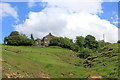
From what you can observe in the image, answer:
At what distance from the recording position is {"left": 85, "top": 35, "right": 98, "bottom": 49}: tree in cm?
10931

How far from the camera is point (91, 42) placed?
363ft

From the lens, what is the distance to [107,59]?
57250mm

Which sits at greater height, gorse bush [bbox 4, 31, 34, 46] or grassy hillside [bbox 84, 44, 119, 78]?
gorse bush [bbox 4, 31, 34, 46]

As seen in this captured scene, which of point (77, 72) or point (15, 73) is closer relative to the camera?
point (15, 73)

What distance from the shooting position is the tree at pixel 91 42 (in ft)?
359

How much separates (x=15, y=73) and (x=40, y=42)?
8314 centimetres

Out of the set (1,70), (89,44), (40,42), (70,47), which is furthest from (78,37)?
(1,70)

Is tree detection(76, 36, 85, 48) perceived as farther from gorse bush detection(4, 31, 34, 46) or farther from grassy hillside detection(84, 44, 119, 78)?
grassy hillside detection(84, 44, 119, 78)

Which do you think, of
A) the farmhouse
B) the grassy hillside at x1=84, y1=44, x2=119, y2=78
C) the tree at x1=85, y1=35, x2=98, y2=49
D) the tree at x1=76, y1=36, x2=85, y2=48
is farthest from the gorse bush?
the grassy hillside at x1=84, y1=44, x2=119, y2=78

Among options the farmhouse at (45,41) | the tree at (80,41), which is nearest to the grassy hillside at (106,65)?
A: the tree at (80,41)

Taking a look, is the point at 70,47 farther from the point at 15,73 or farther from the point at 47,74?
the point at 15,73

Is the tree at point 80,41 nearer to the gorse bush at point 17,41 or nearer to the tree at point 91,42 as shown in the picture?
the tree at point 91,42

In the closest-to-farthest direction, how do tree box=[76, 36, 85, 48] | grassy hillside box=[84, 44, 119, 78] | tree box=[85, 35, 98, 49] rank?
grassy hillside box=[84, 44, 119, 78], tree box=[85, 35, 98, 49], tree box=[76, 36, 85, 48]

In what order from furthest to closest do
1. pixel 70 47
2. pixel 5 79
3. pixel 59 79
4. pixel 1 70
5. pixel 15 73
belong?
pixel 70 47
pixel 59 79
pixel 15 73
pixel 1 70
pixel 5 79
